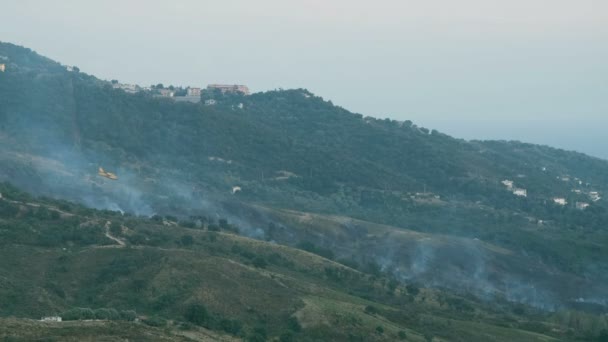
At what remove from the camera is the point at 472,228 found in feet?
333

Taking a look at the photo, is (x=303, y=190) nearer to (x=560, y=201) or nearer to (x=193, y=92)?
(x=560, y=201)

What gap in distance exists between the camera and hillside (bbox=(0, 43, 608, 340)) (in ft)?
251

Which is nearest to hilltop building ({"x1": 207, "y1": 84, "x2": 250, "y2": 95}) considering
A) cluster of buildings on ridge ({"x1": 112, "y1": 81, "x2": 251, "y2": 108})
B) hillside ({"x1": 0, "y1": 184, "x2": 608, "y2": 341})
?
cluster of buildings on ridge ({"x1": 112, "y1": 81, "x2": 251, "y2": 108})

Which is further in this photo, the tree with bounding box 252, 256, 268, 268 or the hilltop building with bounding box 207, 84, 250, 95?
the hilltop building with bounding box 207, 84, 250, 95

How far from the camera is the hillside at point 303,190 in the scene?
7656 centimetres

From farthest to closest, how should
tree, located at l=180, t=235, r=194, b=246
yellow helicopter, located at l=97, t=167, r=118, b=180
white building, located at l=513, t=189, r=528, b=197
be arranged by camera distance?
white building, located at l=513, t=189, r=528, b=197
yellow helicopter, located at l=97, t=167, r=118, b=180
tree, located at l=180, t=235, r=194, b=246

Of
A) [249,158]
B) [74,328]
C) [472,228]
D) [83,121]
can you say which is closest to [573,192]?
[472,228]

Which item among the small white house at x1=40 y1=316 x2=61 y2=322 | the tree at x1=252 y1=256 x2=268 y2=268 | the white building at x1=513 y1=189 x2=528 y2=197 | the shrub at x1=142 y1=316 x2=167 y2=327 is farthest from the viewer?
the white building at x1=513 y1=189 x2=528 y2=197

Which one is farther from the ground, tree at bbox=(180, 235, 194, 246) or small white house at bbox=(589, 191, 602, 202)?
small white house at bbox=(589, 191, 602, 202)

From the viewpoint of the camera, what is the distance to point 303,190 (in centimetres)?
11275

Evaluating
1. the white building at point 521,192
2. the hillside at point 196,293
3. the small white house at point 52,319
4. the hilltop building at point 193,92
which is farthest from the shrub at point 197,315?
the hilltop building at point 193,92

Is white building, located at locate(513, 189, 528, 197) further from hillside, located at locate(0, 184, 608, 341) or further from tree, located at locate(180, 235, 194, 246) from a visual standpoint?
tree, located at locate(180, 235, 194, 246)

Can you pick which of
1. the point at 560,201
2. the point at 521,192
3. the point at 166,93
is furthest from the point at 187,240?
the point at 166,93

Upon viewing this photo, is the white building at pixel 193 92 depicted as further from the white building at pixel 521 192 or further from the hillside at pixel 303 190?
the white building at pixel 521 192
